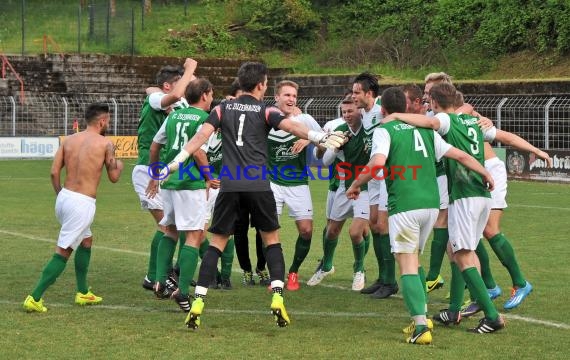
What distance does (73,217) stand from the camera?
9164 mm

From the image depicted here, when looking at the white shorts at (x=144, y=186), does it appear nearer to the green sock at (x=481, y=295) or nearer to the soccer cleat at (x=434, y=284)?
the soccer cleat at (x=434, y=284)

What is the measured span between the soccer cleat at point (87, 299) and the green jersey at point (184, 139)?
49.0 inches

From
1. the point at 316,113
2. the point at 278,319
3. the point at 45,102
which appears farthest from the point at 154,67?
the point at 278,319

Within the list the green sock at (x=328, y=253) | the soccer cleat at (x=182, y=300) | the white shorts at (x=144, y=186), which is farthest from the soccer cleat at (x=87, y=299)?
the green sock at (x=328, y=253)

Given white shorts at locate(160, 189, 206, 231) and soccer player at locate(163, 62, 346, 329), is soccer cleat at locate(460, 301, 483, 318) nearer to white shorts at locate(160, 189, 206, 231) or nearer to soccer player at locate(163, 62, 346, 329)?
soccer player at locate(163, 62, 346, 329)

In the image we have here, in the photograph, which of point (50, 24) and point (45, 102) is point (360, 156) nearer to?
point (45, 102)

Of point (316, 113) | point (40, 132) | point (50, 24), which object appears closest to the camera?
point (316, 113)

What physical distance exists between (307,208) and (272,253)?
2345mm

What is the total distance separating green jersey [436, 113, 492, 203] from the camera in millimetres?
8422

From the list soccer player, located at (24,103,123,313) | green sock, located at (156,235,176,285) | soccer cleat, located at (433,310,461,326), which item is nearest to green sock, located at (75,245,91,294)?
soccer player, located at (24,103,123,313)

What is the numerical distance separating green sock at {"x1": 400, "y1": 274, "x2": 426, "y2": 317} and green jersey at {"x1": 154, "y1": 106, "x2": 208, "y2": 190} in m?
2.39

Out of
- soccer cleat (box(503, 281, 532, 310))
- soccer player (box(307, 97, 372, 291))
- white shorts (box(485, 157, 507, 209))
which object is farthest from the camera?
soccer player (box(307, 97, 372, 291))

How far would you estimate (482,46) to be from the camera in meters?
38.5

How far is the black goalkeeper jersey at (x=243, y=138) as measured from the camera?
28.0 ft
